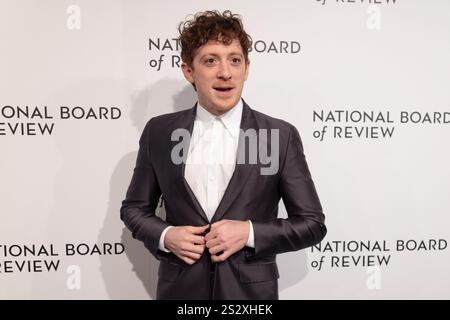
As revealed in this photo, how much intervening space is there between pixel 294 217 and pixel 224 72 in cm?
52

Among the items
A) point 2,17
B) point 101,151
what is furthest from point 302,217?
point 2,17

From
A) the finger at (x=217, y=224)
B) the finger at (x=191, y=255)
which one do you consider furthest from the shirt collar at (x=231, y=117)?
the finger at (x=191, y=255)

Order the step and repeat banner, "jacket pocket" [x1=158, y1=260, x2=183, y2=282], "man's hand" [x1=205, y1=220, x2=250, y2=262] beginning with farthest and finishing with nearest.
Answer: the step and repeat banner → "jacket pocket" [x1=158, y1=260, x2=183, y2=282] → "man's hand" [x1=205, y1=220, x2=250, y2=262]

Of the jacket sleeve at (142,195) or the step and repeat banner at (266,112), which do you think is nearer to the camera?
the jacket sleeve at (142,195)

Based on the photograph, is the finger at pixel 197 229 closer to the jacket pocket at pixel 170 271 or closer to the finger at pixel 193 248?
the finger at pixel 193 248

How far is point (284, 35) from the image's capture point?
1.69 m

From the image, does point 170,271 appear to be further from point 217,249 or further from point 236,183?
point 236,183

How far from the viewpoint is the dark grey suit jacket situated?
1186mm

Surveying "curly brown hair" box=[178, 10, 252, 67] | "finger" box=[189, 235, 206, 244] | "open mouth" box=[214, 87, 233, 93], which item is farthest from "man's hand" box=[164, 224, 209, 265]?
"curly brown hair" box=[178, 10, 252, 67]

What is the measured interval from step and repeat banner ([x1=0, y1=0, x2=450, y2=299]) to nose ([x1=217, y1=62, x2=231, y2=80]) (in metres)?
0.53

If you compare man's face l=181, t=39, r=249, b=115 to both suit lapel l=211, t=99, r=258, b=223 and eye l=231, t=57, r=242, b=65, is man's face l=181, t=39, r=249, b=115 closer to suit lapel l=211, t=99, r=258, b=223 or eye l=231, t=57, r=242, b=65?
eye l=231, t=57, r=242, b=65

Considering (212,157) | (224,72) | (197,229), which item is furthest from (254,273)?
(224,72)

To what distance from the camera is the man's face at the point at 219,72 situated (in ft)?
3.90

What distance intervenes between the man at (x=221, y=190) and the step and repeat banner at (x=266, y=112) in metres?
0.46
